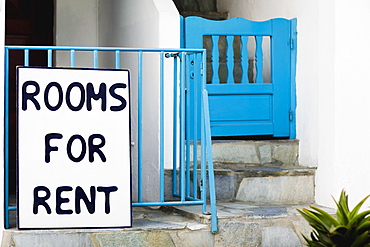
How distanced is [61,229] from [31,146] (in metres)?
0.52

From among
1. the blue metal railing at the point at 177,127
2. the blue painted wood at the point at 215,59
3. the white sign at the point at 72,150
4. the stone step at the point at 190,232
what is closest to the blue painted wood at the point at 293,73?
the blue painted wood at the point at 215,59

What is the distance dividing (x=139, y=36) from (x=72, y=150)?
1848 mm

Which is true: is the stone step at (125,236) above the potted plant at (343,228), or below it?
below

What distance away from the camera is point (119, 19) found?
600 centimetres

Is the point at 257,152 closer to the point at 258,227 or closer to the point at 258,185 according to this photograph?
the point at 258,185

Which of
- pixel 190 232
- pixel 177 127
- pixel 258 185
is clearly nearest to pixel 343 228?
pixel 190 232

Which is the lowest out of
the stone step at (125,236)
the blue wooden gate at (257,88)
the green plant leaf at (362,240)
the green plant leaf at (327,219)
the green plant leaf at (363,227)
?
the stone step at (125,236)

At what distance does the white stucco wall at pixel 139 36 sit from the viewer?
202 inches

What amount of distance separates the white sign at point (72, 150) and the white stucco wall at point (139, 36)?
1.04m

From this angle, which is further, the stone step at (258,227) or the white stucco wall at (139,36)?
the white stucco wall at (139,36)

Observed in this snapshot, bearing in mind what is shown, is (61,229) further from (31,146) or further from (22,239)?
(31,146)

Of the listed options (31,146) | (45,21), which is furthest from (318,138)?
(45,21)

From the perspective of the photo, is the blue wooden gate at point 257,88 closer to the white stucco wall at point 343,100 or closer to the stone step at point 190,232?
the white stucco wall at point 343,100

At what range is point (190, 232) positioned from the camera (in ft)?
13.4
